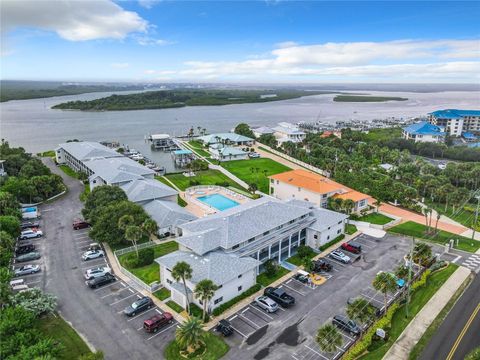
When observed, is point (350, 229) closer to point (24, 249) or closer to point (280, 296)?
point (280, 296)

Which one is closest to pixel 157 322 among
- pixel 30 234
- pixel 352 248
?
pixel 352 248

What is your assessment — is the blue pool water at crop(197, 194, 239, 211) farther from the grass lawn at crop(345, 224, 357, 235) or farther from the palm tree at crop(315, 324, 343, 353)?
the palm tree at crop(315, 324, 343, 353)

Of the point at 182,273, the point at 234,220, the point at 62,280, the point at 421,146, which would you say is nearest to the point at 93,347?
the point at 182,273

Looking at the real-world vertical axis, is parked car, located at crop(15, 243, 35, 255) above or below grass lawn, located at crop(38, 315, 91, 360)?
above

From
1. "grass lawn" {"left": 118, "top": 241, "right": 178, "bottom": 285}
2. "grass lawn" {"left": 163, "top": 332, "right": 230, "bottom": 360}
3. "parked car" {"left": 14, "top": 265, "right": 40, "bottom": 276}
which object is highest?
"parked car" {"left": 14, "top": 265, "right": 40, "bottom": 276}

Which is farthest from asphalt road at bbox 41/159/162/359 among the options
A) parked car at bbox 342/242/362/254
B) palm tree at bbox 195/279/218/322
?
parked car at bbox 342/242/362/254

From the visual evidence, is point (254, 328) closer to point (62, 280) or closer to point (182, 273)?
point (182, 273)

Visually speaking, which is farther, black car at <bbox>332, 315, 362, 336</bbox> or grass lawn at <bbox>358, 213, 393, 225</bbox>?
grass lawn at <bbox>358, 213, 393, 225</bbox>

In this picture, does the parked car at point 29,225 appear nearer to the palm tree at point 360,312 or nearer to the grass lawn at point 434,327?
the palm tree at point 360,312
